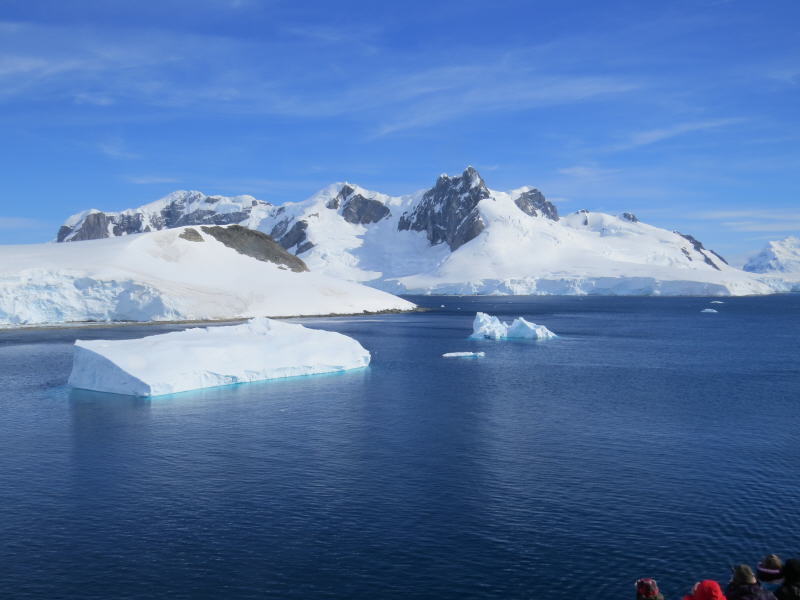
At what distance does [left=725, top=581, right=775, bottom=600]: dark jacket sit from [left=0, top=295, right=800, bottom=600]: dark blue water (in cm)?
523

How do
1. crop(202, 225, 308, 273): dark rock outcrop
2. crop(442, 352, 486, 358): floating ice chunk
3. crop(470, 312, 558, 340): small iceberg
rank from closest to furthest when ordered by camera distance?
crop(442, 352, 486, 358): floating ice chunk
crop(470, 312, 558, 340): small iceberg
crop(202, 225, 308, 273): dark rock outcrop

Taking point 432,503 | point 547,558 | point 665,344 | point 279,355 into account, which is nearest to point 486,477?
point 432,503

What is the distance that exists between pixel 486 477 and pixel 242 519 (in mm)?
9396

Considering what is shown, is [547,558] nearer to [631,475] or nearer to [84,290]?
[631,475]

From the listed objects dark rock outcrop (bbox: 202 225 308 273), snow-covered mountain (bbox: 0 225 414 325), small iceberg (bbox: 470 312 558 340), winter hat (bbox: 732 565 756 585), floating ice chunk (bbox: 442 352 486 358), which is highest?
dark rock outcrop (bbox: 202 225 308 273)

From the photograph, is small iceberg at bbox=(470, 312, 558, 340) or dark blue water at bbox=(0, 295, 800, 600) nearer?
dark blue water at bbox=(0, 295, 800, 600)

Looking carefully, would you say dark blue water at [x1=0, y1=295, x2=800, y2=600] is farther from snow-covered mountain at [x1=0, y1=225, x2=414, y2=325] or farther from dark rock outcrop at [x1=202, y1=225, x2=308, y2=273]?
dark rock outcrop at [x1=202, y1=225, x2=308, y2=273]

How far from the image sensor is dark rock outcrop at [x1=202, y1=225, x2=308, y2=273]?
137m

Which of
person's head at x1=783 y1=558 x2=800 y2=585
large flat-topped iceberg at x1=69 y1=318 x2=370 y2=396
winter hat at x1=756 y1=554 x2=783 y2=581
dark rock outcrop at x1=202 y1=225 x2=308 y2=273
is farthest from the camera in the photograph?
dark rock outcrop at x1=202 y1=225 x2=308 y2=273

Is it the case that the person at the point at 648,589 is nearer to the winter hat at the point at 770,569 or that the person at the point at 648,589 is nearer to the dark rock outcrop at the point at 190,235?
the winter hat at the point at 770,569

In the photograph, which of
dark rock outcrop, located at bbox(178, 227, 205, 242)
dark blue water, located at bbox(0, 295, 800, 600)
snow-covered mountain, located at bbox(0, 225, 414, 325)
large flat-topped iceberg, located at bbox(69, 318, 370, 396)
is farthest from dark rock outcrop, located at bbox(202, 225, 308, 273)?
dark blue water, located at bbox(0, 295, 800, 600)

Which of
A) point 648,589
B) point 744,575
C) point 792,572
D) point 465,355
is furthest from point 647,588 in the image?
point 465,355

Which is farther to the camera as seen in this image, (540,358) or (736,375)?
(540,358)

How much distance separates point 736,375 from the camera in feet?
177
